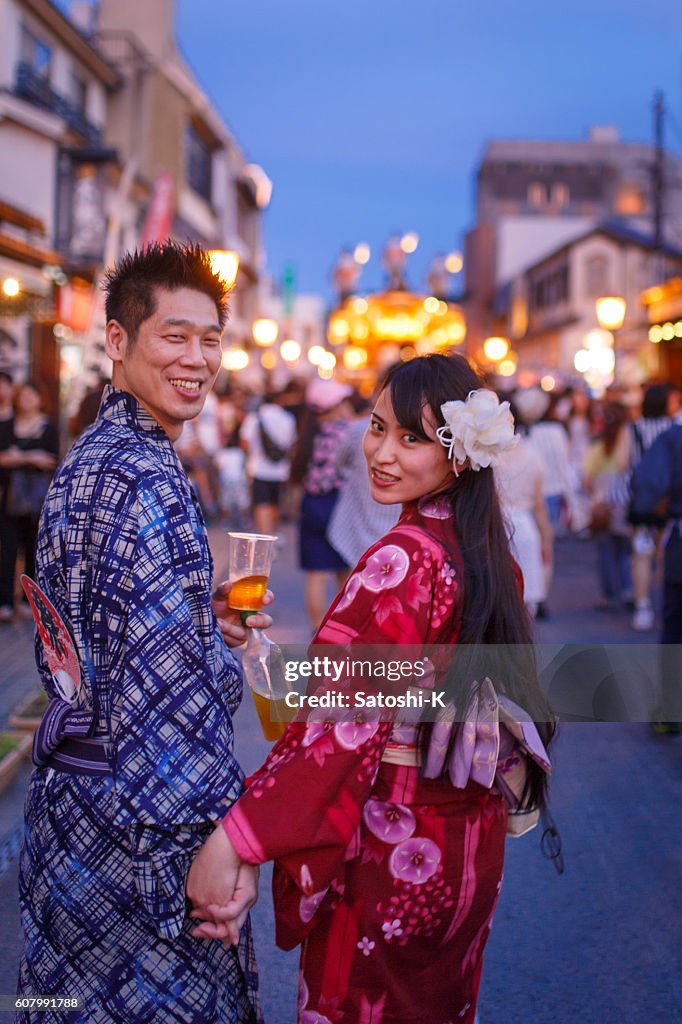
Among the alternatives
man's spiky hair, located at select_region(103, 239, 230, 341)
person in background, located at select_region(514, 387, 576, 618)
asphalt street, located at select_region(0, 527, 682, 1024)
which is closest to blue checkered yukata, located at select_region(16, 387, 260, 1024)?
man's spiky hair, located at select_region(103, 239, 230, 341)

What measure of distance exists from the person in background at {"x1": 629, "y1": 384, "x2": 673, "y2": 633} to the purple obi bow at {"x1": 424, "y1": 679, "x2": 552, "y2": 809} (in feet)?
14.5

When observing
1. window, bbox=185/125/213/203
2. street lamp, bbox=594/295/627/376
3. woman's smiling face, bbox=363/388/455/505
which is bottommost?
woman's smiling face, bbox=363/388/455/505

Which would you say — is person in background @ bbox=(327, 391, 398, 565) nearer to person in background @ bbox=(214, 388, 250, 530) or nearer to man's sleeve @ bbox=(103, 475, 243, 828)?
man's sleeve @ bbox=(103, 475, 243, 828)

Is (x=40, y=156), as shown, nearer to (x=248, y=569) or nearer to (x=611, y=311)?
(x=611, y=311)

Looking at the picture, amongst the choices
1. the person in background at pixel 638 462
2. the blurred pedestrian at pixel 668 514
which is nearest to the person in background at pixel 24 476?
the person in background at pixel 638 462

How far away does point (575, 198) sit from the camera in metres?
65.2

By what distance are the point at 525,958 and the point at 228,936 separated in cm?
189

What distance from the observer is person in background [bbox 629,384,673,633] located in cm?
777

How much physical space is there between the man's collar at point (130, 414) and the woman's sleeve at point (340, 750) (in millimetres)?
540

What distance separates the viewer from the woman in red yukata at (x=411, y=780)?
2.03 meters

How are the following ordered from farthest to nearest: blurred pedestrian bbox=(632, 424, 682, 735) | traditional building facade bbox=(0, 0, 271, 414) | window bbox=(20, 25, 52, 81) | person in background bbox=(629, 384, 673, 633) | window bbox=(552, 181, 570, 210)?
window bbox=(552, 181, 570, 210) < window bbox=(20, 25, 52, 81) < traditional building facade bbox=(0, 0, 271, 414) < person in background bbox=(629, 384, 673, 633) < blurred pedestrian bbox=(632, 424, 682, 735)

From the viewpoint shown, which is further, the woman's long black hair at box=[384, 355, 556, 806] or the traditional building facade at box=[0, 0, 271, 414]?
the traditional building facade at box=[0, 0, 271, 414]

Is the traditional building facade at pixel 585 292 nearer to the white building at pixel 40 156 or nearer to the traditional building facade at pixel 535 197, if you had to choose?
the traditional building facade at pixel 535 197

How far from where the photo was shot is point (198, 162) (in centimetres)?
3703
